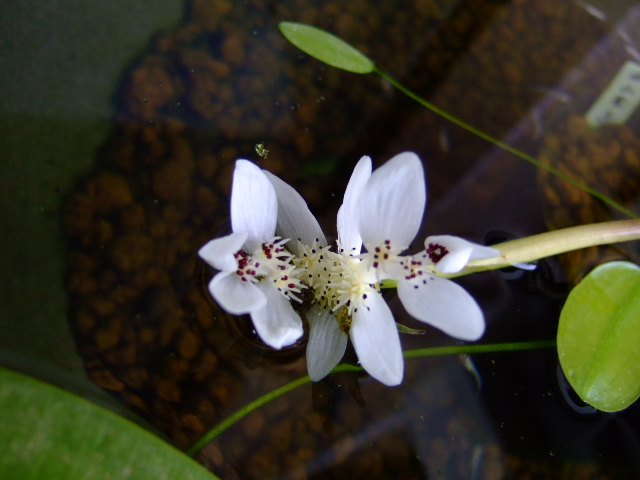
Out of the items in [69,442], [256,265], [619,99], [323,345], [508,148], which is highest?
[619,99]

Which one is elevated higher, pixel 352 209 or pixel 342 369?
pixel 352 209

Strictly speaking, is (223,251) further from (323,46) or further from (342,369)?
(323,46)

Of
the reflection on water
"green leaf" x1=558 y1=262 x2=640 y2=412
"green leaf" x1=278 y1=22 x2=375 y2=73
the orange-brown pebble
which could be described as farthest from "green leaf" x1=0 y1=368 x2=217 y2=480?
"green leaf" x1=278 y1=22 x2=375 y2=73

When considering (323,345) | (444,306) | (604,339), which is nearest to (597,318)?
(604,339)

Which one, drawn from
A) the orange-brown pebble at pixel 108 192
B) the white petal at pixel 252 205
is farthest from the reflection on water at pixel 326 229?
the white petal at pixel 252 205

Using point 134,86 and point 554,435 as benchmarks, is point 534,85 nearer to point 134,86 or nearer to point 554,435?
point 554,435

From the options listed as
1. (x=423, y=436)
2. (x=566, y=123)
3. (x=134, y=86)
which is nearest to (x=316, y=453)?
(x=423, y=436)

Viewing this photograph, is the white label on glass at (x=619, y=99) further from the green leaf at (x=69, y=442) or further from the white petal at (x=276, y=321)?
the green leaf at (x=69, y=442)
